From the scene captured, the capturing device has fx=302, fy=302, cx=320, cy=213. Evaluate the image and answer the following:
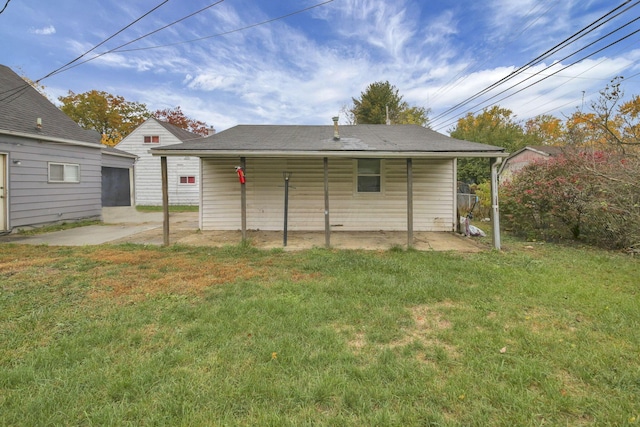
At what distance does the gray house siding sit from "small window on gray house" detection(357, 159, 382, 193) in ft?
31.1

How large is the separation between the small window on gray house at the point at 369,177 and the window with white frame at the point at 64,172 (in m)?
9.55

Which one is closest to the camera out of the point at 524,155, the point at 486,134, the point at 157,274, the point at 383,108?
the point at 157,274

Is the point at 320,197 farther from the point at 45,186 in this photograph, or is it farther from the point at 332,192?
the point at 45,186

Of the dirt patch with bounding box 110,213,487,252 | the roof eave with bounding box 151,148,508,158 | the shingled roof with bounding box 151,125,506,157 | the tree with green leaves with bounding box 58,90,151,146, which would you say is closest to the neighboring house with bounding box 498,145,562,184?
the dirt patch with bounding box 110,213,487,252

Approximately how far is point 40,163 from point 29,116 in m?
1.56

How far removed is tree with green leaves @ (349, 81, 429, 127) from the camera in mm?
28578

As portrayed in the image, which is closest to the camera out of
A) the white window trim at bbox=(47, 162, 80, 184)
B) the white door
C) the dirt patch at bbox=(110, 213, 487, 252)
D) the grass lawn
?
the grass lawn

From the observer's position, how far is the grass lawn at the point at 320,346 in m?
1.84

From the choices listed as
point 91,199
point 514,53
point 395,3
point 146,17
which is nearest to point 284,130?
point 146,17

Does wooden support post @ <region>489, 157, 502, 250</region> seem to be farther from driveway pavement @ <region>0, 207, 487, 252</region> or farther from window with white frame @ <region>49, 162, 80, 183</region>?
window with white frame @ <region>49, 162, 80, 183</region>

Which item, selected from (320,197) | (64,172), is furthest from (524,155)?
(64,172)

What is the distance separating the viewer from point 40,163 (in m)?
9.02

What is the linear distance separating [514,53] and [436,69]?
4890 millimetres

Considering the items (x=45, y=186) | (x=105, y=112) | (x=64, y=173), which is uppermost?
(x=105, y=112)
